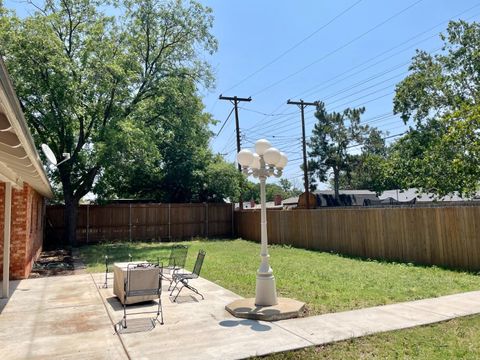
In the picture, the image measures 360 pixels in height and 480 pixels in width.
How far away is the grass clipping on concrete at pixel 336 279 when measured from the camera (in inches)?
253

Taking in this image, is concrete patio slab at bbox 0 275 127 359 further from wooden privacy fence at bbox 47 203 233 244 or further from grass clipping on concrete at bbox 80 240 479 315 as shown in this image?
wooden privacy fence at bbox 47 203 233 244

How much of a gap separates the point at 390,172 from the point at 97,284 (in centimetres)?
1941

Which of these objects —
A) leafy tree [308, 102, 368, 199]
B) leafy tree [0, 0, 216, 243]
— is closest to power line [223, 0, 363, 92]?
leafy tree [0, 0, 216, 243]

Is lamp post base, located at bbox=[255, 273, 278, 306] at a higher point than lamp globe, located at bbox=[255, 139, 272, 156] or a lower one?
lower

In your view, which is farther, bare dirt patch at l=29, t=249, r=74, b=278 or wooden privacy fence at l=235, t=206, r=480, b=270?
bare dirt patch at l=29, t=249, r=74, b=278

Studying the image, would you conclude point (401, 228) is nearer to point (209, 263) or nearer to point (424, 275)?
point (424, 275)

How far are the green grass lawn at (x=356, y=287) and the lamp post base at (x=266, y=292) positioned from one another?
60 cm

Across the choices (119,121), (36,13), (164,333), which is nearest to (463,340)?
(164,333)

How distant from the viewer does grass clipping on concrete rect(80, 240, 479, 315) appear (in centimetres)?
643

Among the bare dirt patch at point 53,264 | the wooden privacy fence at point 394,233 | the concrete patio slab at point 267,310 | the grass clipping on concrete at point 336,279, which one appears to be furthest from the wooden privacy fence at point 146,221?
the concrete patio slab at point 267,310

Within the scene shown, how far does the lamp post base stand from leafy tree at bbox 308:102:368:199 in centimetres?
3389

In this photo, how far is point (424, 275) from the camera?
8422 millimetres

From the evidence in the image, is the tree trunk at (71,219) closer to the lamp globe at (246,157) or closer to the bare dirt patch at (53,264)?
the bare dirt patch at (53,264)

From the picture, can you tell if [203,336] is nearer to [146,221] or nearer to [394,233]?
[394,233]
